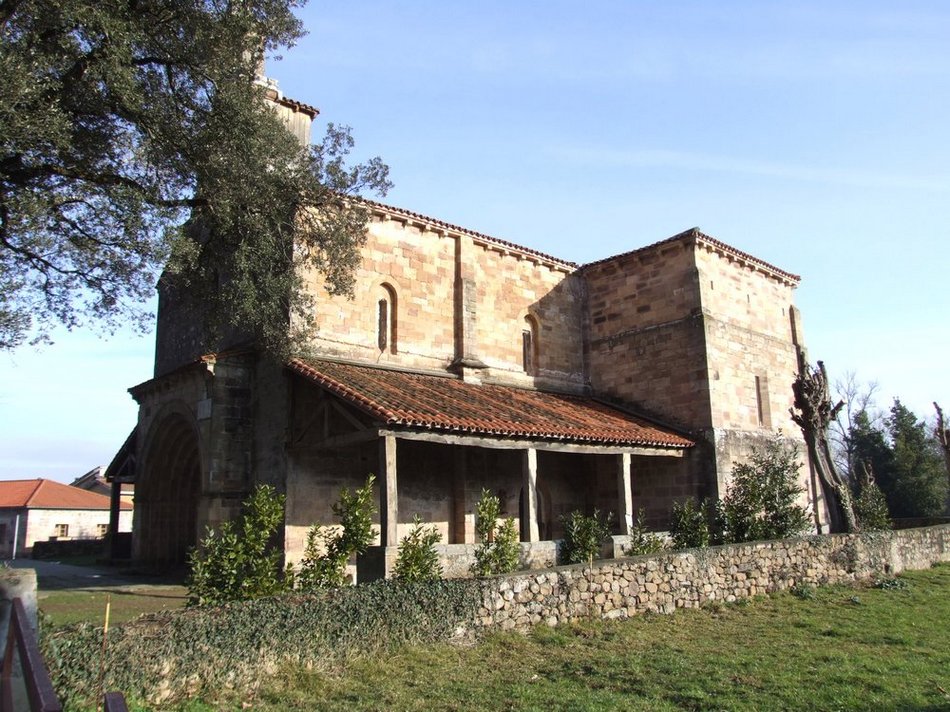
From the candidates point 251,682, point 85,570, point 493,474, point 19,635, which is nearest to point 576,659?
point 251,682

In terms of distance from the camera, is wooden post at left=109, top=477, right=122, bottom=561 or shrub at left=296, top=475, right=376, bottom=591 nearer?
shrub at left=296, top=475, right=376, bottom=591

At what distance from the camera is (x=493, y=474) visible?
16812 mm

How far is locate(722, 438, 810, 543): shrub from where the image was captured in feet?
51.1

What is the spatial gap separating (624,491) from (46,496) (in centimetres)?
3113

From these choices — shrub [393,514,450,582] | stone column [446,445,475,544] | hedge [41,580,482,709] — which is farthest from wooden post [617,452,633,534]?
hedge [41,580,482,709]

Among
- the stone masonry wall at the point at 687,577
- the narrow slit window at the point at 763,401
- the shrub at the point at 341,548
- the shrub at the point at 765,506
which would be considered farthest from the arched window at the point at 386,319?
the narrow slit window at the point at 763,401

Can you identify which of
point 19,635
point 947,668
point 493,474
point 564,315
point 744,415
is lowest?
point 947,668

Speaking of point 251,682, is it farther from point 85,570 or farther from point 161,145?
point 85,570

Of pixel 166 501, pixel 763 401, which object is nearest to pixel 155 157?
pixel 166 501

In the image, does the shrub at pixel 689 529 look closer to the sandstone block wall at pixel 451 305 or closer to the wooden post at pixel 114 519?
the sandstone block wall at pixel 451 305

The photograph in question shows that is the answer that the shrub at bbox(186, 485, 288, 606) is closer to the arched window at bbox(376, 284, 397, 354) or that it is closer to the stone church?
the stone church

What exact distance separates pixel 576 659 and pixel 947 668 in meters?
4.15

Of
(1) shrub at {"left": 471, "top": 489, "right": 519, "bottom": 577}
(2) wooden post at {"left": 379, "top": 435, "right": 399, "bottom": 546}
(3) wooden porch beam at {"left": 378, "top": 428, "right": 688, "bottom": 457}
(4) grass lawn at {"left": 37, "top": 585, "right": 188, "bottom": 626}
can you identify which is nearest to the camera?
(4) grass lawn at {"left": 37, "top": 585, "right": 188, "bottom": 626}

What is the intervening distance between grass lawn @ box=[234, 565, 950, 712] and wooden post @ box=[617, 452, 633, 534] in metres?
4.31
